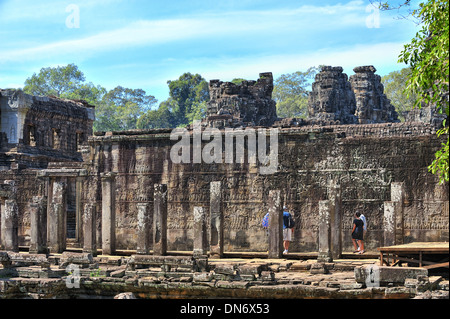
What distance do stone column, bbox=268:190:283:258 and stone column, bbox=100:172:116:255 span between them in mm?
4370

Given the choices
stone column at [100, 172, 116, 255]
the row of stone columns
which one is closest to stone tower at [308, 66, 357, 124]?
the row of stone columns

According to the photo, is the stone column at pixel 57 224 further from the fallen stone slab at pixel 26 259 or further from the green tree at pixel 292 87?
the green tree at pixel 292 87

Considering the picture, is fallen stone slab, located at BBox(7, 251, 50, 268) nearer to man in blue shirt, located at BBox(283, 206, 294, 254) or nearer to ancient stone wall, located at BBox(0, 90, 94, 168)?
man in blue shirt, located at BBox(283, 206, 294, 254)

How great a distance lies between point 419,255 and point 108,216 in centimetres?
843

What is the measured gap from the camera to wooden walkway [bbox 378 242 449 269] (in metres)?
13.7

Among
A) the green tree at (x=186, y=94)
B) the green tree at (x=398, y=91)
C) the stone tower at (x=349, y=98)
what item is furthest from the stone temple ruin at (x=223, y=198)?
the green tree at (x=186, y=94)

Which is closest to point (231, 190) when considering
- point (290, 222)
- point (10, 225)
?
point (290, 222)

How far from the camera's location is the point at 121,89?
73.9 m

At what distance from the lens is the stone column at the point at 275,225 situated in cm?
1739

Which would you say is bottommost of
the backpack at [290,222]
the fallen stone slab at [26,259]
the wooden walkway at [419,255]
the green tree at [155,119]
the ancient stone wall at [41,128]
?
the fallen stone slab at [26,259]

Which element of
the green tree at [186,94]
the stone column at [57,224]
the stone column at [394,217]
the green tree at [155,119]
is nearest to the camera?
the stone column at [394,217]

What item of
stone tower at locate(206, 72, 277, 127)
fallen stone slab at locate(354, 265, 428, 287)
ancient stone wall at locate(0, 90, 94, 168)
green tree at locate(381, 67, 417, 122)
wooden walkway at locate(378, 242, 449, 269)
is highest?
green tree at locate(381, 67, 417, 122)

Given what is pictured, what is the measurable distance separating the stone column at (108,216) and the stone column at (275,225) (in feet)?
14.3
